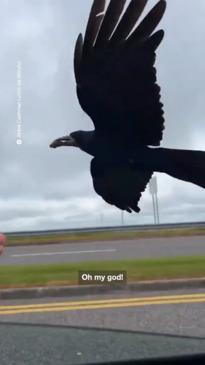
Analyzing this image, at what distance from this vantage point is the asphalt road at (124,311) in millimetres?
4430

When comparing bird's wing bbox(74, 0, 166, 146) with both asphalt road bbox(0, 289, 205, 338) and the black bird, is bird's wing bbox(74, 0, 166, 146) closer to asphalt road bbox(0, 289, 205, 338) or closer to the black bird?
the black bird

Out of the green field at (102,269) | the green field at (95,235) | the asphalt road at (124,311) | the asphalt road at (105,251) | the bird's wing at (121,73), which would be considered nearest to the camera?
the bird's wing at (121,73)

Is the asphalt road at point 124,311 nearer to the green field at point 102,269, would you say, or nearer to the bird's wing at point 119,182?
the green field at point 102,269

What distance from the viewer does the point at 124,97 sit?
5.97ft

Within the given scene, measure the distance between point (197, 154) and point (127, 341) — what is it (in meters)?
0.56

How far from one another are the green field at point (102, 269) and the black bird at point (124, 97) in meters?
4.13

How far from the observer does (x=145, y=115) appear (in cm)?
184

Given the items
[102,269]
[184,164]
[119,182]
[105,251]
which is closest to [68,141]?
[119,182]

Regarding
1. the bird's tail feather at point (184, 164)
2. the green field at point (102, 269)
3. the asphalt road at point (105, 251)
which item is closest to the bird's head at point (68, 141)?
the bird's tail feather at point (184, 164)

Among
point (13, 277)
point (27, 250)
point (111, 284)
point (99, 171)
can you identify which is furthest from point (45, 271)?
point (99, 171)

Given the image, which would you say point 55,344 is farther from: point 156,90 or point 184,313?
point 184,313

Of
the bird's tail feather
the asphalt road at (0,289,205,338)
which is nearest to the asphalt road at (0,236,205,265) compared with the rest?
the asphalt road at (0,289,205,338)

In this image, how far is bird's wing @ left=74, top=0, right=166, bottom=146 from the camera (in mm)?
1807

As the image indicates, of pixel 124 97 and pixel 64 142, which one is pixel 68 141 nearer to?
pixel 64 142
